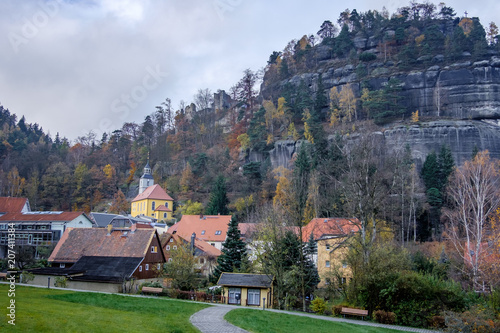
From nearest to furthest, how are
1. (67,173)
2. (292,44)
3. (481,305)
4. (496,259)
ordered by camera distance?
(481,305)
(496,259)
(67,173)
(292,44)

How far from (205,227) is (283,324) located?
1408 inches

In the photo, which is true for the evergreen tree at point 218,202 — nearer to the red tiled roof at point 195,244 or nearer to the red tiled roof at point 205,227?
the red tiled roof at point 205,227

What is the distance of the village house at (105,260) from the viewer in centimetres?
2923

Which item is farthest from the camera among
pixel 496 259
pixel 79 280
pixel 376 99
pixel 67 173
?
pixel 67 173

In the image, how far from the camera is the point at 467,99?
6225 cm

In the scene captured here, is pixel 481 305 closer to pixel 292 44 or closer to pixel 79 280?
pixel 79 280

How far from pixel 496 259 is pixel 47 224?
5106 cm

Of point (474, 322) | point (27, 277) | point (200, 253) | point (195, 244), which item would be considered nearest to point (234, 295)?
point (200, 253)

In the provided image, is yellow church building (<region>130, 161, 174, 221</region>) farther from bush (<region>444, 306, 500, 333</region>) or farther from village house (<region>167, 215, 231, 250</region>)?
bush (<region>444, 306, 500, 333</region>)

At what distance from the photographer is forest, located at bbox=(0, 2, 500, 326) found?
79.6ft

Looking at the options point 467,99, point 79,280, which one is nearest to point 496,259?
point 79,280

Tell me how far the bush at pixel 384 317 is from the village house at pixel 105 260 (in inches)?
698

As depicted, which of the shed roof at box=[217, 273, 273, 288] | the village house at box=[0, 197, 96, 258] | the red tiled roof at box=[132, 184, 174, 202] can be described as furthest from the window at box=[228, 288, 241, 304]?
the red tiled roof at box=[132, 184, 174, 202]

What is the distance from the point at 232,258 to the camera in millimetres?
34719
